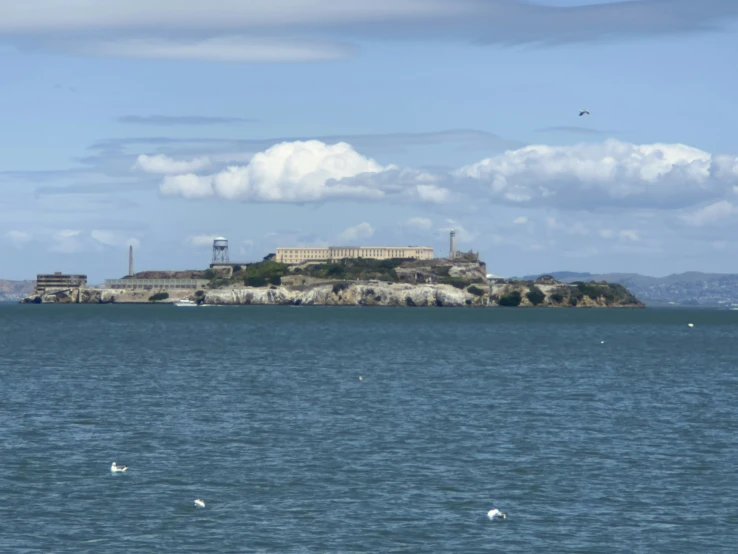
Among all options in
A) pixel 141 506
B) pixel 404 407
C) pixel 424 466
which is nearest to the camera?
pixel 141 506

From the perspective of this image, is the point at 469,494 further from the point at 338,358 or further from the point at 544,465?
the point at 338,358

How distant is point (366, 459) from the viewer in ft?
139

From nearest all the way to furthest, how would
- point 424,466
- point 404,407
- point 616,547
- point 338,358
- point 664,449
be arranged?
1. point 616,547
2. point 424,466
3. point 664,449
4. point 404,407
5. point 338,358

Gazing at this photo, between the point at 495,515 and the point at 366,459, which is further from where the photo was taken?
the point at 366,459

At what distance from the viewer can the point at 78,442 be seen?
150ft

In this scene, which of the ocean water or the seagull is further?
the seagull

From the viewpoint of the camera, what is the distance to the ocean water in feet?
104

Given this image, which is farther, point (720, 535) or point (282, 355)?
point (282, 355)

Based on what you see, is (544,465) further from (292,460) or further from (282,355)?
(282,355)

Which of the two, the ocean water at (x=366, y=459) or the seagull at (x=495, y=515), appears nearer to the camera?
the ocean water at (x=366, y=459)

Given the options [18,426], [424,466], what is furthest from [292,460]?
[18,426]

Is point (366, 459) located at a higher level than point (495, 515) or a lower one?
higher

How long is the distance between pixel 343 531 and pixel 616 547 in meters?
7.60

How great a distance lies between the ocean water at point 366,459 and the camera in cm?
3156
